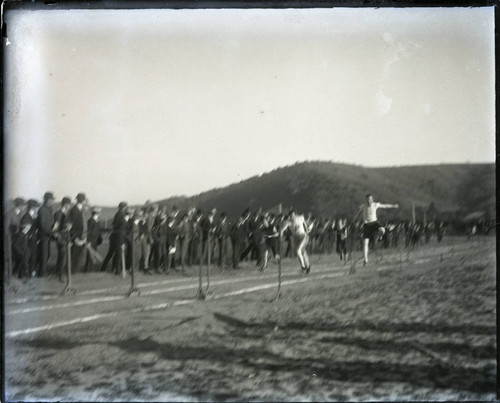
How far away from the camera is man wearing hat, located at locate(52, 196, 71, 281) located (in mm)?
6316

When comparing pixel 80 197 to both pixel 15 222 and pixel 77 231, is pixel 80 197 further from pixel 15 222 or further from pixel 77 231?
pixel 15 222

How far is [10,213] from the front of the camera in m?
6.28

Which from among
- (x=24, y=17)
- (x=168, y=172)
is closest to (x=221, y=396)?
(x=168, y=172)

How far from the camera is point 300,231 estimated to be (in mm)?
6473

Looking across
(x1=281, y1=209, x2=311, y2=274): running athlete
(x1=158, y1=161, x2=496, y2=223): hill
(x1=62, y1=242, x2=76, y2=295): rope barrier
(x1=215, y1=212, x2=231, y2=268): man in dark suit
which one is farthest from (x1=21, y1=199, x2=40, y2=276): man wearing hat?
(x1=281, y1=209, x2=311, y2=274): running athlete

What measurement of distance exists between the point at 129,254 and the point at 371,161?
2.61 meters

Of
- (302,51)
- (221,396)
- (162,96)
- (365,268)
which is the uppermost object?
(302,51)

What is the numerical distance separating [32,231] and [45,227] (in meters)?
0.13

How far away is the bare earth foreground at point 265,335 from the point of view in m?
6.14

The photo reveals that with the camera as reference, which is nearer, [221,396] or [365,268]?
[221,396]

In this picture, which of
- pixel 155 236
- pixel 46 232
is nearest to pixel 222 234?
pixel 155 236

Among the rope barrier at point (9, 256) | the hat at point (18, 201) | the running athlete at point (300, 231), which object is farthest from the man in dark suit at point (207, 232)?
the rope barrier at point (9, 256)

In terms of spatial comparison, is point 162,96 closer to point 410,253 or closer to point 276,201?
point 276,201

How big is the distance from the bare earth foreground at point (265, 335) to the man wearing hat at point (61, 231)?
198 mm
